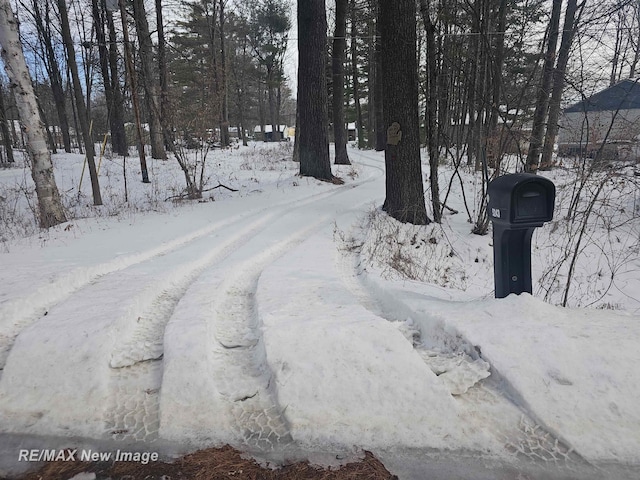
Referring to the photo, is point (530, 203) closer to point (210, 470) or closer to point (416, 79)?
point (210, 470)

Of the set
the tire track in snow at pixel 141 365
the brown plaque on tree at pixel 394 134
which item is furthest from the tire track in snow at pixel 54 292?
the brown plaque on tree at pixel 394 134

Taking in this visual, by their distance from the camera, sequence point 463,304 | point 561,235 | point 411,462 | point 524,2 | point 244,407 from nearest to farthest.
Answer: point 411,462, point 244,407, point 463,304, point 561,235, point 524,2

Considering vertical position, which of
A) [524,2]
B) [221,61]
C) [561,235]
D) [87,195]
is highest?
[221,61]

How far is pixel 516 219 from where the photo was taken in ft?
8.02

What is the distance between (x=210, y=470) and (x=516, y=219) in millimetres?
2213

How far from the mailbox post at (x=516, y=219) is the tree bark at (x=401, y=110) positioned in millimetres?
4114

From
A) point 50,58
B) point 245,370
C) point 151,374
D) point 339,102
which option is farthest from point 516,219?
point 50,58

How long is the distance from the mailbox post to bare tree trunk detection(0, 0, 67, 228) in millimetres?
6761

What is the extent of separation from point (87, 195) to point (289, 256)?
954 centimetres

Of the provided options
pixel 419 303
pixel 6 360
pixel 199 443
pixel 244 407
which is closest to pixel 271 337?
pixel 244 407

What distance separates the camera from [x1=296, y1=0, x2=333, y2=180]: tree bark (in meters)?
10.7

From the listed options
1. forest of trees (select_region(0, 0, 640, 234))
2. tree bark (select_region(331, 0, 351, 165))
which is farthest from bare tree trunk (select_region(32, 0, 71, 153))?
tree bark (select_region(331, 0, 351, 165))

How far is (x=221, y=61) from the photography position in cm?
2545

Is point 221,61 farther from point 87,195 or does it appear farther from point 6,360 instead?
point 6,360
